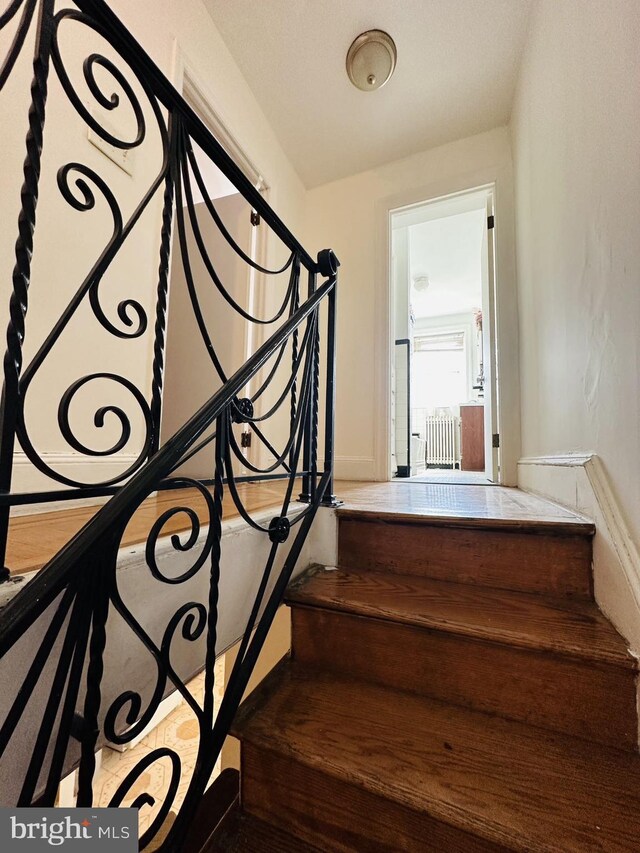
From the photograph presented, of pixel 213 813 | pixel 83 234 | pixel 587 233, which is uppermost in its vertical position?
pixel 83 234

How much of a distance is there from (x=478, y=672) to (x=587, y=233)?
1.18 metres

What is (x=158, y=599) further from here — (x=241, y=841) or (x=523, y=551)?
(x=523, y=551)

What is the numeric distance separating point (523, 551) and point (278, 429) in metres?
1.99

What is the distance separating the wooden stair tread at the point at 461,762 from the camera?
0.56 meters

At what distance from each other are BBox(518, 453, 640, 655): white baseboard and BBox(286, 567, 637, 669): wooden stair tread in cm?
4

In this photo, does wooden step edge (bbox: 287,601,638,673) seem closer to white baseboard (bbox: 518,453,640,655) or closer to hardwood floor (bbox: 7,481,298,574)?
white baseboard (bbox: 518,453,640,655)

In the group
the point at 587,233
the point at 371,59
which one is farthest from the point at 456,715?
the point at 371,59

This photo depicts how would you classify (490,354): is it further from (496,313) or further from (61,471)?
(61,471)

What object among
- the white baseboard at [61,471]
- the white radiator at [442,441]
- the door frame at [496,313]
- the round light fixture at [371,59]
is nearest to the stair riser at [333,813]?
the white baseboard at [61,471]

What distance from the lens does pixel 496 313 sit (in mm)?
2389

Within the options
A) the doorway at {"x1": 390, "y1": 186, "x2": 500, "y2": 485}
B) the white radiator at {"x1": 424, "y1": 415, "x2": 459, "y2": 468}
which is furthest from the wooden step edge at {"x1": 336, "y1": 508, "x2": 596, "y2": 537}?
the white radiator at {"x1": 424, "y1": 415, "x2": 459, "y2": 468}

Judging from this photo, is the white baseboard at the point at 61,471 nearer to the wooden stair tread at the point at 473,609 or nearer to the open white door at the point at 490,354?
the wooden stair tread at the point at 473,609

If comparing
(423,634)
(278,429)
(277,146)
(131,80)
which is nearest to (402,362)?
(278,429)

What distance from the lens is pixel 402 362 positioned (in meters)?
3.35
